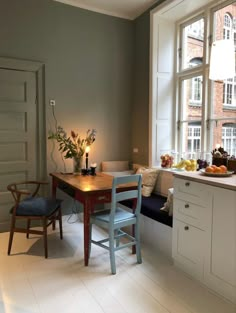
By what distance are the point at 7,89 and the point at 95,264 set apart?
242cm

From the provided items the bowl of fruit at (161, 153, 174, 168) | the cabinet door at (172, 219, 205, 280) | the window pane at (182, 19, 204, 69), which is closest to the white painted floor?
the cabinet door at (172, 219, 205, 280)

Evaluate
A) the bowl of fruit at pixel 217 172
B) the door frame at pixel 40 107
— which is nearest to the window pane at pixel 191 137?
the bowl of fruit at pixel 217 172

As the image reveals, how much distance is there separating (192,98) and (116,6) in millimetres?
1723

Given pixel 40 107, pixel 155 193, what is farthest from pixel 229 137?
pixel 40 107

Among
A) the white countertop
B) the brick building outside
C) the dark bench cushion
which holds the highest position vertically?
the brick building outside

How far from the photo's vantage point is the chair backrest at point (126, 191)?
8.10 ft

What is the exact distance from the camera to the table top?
→ 267 cm

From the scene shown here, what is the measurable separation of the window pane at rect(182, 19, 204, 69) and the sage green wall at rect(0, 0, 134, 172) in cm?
86

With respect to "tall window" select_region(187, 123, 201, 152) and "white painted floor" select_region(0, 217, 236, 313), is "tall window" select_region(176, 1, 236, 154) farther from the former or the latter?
"white painted floor" select_region(0, 217, 236, 313)

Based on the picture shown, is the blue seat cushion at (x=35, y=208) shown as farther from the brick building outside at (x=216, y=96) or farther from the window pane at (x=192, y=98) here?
the window pane at (x=192, y=98)

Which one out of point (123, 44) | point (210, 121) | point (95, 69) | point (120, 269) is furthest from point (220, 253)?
point (123, 44)

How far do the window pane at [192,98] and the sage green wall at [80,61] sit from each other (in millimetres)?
893

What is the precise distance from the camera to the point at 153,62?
388 centimetres

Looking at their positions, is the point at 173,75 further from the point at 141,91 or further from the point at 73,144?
the point at 73,144
